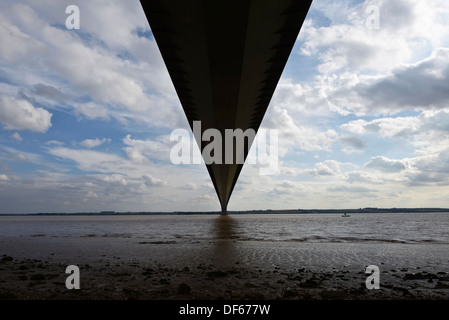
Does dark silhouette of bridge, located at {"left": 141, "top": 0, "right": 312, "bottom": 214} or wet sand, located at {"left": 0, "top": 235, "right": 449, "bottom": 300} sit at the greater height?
dark silhouette of bridge, located at {"left": 141, "top": 0, "right": 312, "bottom": 214}

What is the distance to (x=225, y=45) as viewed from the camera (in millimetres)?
9109

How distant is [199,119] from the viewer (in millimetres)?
16906

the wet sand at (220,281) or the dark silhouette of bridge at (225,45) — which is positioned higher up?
the dark silhouette of bridge at (225,45)

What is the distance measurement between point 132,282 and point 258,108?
451 inches

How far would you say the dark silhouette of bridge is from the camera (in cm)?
755

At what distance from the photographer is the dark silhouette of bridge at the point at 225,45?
297 inches

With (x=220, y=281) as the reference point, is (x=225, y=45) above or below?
above

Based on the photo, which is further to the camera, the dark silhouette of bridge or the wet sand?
the dark silhouette of bridge

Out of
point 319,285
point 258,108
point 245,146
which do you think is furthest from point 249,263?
point 245,146

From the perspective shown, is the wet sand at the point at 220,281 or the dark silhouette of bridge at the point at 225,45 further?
the dark silhouette of bridge at the point at 225,45

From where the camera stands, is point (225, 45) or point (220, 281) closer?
point (220, 281)

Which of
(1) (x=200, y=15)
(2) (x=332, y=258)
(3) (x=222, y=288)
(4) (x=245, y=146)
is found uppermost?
(1) (x=200, y=15)

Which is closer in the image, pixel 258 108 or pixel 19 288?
pixel 19 288
